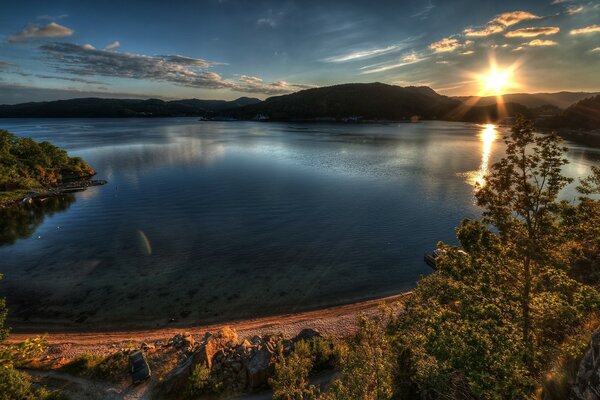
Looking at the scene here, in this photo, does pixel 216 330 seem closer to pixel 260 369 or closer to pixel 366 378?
pixel 260 369

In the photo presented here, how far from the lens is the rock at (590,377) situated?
820 centimetres

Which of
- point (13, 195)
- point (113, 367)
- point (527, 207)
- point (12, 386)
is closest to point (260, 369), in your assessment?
point (113, 367)

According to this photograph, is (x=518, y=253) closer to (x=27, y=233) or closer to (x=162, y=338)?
(x=162, y=338)

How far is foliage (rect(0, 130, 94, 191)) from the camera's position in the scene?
245 feet

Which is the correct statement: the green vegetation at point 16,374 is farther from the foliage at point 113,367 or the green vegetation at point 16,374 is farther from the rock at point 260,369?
the rock at point 260,369

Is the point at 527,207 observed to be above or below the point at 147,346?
above

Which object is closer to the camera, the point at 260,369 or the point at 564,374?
the point at 564,374

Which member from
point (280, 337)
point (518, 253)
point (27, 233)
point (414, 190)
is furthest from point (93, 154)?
point (518, 253)

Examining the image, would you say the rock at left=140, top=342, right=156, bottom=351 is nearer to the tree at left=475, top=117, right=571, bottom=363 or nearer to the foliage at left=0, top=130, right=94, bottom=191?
the tree at left=475, top=117, right=571, bottom=363

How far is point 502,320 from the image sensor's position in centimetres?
1334

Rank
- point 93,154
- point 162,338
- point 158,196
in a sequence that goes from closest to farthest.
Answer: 1. point 162,338
2. point 158,196
3. point 93,154

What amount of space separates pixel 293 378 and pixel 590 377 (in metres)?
14.0

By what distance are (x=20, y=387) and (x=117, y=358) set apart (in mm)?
5849

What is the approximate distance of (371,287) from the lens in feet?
120
